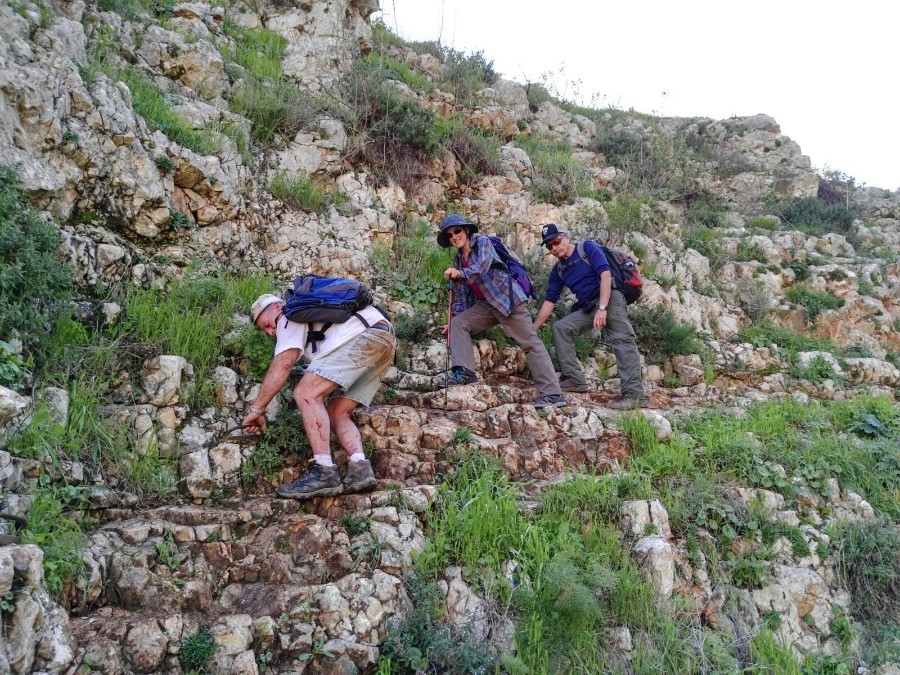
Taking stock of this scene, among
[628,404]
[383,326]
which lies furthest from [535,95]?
[383,326]

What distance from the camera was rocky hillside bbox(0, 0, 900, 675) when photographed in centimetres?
353

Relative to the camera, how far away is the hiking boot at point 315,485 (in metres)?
4.30

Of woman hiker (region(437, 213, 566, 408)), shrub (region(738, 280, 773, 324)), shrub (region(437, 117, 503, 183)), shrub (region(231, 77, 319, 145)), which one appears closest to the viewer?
woman hiker (region(437, 213, 566, 408))

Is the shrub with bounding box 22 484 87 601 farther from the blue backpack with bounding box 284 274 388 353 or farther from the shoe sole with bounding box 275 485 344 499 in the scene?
the blue backpack with bounding box 284 274 388 353

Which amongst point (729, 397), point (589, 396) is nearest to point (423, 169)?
point (589, 396)

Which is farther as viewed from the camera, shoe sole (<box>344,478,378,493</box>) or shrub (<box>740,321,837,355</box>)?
shrub (<box>740,321,837,355</box>)

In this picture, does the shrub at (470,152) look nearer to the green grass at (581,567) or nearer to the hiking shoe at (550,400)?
the hiking shoe at (550,400)

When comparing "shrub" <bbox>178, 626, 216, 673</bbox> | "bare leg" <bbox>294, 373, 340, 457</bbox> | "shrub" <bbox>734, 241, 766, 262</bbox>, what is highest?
"shrub" <bbox>734, 241, 766, 262</bbox>

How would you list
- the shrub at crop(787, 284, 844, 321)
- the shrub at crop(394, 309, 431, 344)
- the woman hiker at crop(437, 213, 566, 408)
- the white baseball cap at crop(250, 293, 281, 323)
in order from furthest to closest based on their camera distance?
the shrub at crop(787, 284, 844, 321), the shrub at crop(394, 309, 431, 344), the woman hiker at crop(437, 213, 566, 408), the white baseball cap at crop(250, 293, 281, 323)

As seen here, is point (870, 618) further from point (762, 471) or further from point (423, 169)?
point (423, 169)

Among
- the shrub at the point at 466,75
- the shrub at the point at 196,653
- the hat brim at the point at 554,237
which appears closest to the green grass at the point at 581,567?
the shrub at the point at 196,653

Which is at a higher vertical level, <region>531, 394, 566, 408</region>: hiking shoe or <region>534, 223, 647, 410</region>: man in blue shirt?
<region>534, 223, 647, 410</region>: man in blue shirt

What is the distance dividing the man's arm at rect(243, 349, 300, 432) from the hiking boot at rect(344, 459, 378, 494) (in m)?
0.85

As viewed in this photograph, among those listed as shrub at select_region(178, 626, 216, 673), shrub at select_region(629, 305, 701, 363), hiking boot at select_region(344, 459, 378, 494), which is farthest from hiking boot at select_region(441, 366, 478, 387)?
shrub at select_region(178, 626, 216, 673)
